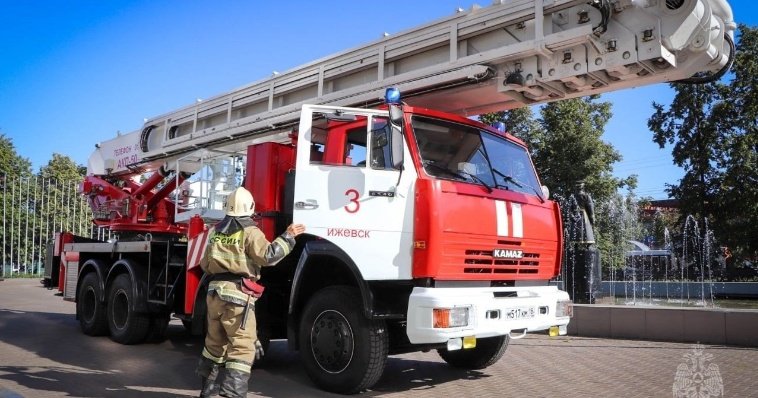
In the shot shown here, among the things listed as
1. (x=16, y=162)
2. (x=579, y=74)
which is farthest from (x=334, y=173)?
(x=16, y=162)

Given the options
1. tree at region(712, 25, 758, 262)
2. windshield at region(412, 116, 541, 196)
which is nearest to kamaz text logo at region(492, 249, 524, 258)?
windshield at region(412, 116, 541, 196)

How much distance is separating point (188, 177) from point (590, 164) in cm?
2030

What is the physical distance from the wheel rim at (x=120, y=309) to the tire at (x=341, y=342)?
4281mm

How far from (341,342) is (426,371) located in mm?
1979

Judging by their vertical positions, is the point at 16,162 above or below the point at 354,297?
above

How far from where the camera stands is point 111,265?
30.9 feet

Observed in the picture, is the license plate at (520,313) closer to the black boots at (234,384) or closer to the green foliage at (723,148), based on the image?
the black boots at (234,384)

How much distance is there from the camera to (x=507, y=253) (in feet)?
18.0

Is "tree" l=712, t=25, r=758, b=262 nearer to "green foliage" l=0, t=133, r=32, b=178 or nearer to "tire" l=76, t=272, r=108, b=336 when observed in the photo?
"tire" l=76, t=272, r=108, b=336

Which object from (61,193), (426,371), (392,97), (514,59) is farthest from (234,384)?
(61,193)

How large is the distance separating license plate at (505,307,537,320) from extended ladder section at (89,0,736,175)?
7.08 feet

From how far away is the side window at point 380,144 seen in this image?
5.34m

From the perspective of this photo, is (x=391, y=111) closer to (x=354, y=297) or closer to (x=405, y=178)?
(x=405, y=178)

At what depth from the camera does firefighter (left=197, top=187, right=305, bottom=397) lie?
188 inches
